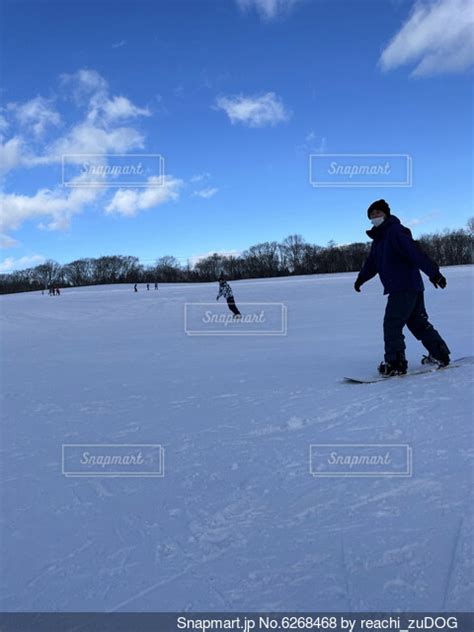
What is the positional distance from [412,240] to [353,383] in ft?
5.20

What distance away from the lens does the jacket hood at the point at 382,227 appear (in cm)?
441

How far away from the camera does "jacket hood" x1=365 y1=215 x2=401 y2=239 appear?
441 centimetres

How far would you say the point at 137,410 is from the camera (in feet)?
12.0

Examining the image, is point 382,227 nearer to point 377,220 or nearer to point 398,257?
point 377,220

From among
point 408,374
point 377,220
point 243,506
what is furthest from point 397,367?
point 243,506

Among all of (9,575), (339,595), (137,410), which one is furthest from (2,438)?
(339,595)

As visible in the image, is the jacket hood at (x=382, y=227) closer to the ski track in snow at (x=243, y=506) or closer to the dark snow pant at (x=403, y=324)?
the dark snow pant at (x=403, y=324)

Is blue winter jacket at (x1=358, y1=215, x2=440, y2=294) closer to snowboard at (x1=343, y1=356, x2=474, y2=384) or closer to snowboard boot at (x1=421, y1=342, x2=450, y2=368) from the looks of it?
snowboard boot at (x1=421, y1=342, x2=450, y2=368)

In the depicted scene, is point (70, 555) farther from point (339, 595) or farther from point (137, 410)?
point (137, 410)

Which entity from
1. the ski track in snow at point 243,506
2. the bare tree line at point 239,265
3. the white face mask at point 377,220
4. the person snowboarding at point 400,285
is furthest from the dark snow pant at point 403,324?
the bare tree line at point 239,265

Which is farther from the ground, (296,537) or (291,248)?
(291,248)

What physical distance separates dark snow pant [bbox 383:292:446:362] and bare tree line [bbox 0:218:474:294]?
5640cm

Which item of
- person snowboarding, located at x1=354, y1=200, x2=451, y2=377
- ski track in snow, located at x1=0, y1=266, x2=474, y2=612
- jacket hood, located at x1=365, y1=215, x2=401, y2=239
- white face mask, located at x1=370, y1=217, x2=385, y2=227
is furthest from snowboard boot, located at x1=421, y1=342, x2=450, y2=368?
white face mask, located at x1=370, y1=217, x2=385, y2=227
